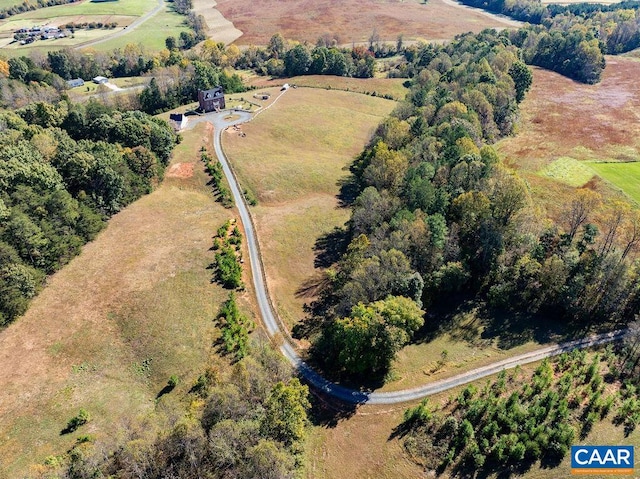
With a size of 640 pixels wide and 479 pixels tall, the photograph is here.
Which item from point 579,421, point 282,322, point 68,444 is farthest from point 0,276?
point 579,421

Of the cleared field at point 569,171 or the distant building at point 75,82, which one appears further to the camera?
the distant building at point 75,82

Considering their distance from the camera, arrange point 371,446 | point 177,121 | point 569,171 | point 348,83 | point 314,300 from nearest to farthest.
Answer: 1. point 371,446
2. point 314,300
3. point 569,171
4. point 177,121
5. point 348,83

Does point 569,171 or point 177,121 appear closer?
point 569,171

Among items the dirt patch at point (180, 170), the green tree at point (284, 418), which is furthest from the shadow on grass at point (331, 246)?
the green tree at point (284, 418)

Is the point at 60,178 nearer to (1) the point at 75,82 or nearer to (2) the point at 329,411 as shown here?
(2) the point at 329,411

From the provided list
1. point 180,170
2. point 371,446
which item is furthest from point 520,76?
point 371,446

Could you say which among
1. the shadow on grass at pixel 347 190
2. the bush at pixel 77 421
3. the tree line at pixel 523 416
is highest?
the tree line at pixel 523 416

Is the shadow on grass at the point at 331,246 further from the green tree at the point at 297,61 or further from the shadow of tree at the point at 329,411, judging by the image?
the green tree at the point at 297,61
